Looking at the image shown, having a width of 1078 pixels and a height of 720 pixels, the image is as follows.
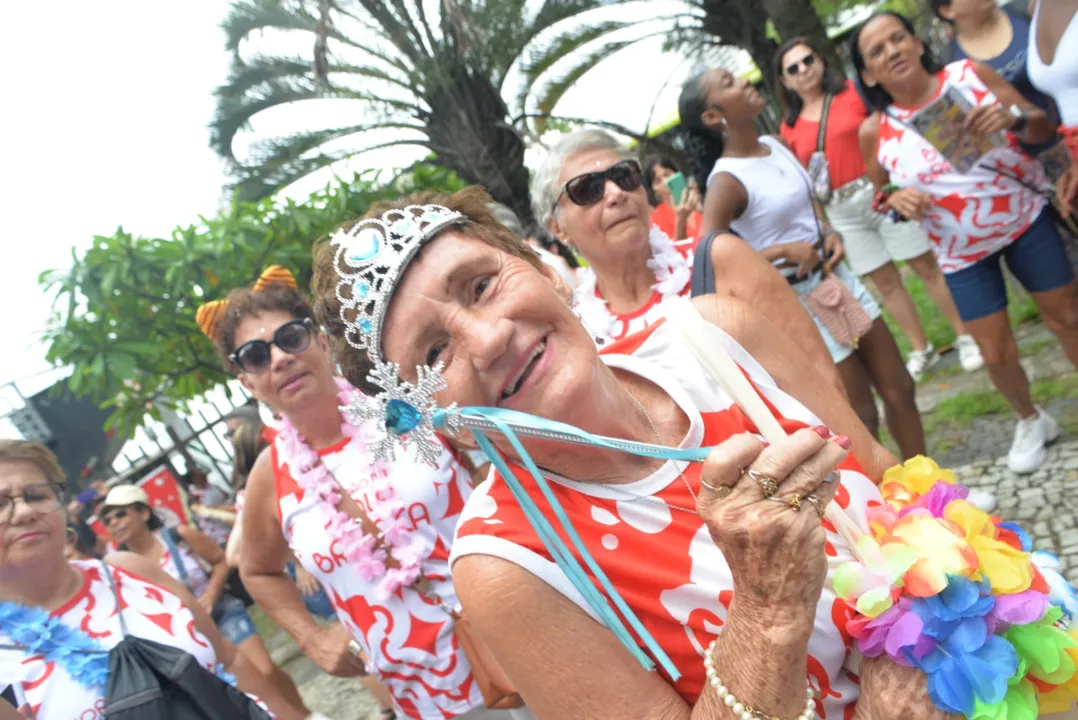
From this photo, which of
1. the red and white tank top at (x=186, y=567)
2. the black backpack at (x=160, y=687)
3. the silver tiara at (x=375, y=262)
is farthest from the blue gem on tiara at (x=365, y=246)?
the red and white tank top at (x=186, y=567)

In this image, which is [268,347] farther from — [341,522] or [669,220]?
[669,220]

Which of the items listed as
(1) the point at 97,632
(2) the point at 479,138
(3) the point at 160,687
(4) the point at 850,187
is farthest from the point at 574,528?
(2) the point at 479,138

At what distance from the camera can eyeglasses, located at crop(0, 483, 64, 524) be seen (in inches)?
97.7

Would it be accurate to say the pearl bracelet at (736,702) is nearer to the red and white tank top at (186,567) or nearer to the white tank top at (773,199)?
the white tank top at (773,199)

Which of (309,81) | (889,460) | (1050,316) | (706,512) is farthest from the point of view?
(309,81)

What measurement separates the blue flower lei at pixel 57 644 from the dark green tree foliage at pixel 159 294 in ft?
7.95

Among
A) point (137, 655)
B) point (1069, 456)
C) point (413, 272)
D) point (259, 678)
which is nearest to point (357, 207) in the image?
point (259, 678)

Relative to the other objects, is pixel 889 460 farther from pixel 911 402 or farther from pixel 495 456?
pixel 911 402

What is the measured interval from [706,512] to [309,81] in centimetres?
882

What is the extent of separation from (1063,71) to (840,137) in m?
2.27

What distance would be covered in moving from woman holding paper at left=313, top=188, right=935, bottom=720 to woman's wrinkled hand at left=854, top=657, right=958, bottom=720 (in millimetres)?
12

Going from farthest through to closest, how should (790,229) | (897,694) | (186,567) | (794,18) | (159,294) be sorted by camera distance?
(794,18) → (186,567) → (159,294) → (790,229) → (897,694)

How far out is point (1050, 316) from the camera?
3.41 metres

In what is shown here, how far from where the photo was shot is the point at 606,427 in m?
1.48
